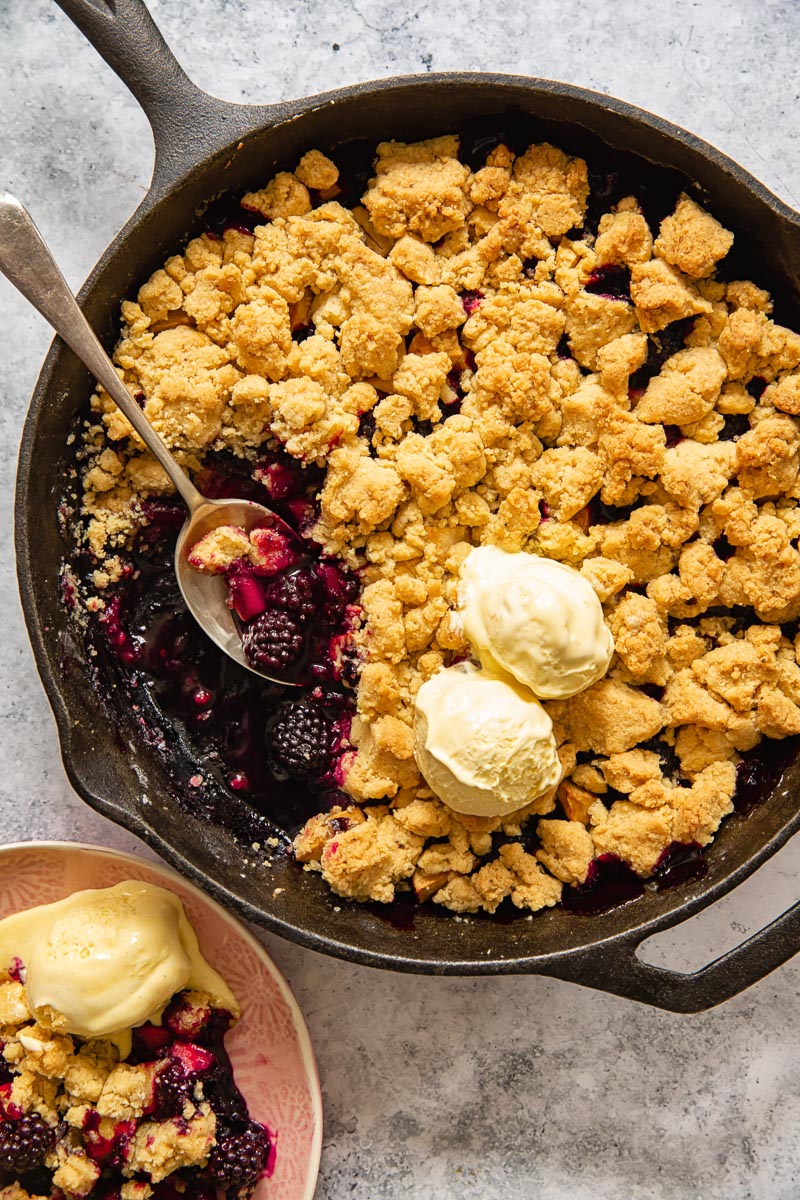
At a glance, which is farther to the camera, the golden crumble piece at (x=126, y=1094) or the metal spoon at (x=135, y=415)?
the golden crumble piece at (x=126, y=1094)

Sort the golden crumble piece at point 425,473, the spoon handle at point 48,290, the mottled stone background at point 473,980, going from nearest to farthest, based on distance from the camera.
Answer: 1. the spoon handle at point 48,290
2. the golden crumble piece at point 425,473
3. the mottled stone background at point 473,980

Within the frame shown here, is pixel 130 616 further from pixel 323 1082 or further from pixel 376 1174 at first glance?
pixel 376 1174

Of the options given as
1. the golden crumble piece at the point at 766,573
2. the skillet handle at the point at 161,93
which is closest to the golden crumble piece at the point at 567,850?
the golden crumble piece at the point at 766,573

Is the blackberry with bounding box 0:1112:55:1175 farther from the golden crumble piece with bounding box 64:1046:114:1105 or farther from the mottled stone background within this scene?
the mottled stone background

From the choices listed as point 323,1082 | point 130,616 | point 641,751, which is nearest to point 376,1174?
point 323,1082

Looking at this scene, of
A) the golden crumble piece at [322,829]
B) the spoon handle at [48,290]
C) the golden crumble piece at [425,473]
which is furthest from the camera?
the golden crumble piece at [322,829]

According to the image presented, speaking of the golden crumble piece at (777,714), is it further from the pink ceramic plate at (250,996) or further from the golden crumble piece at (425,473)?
the pink ceramic plate at (250,996)
